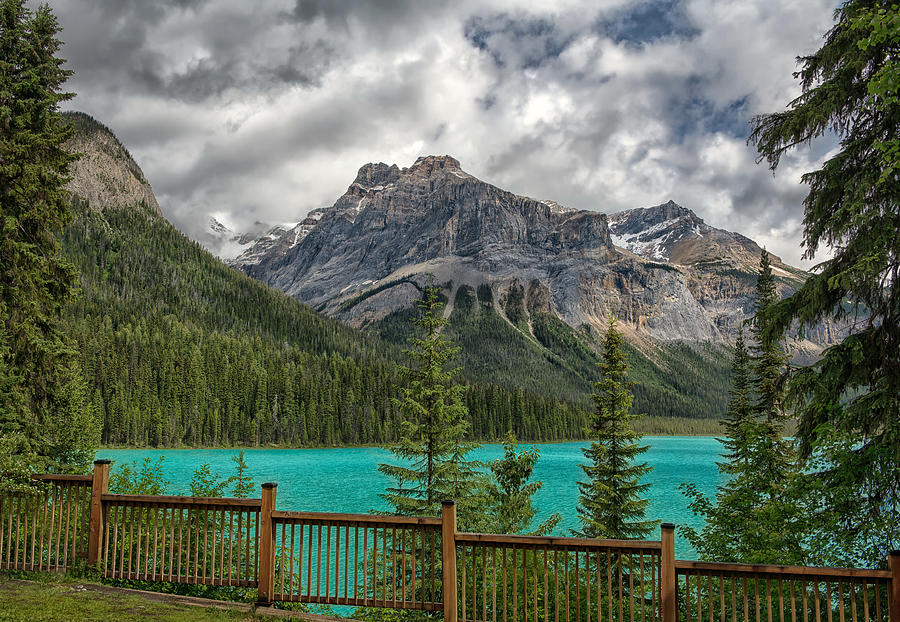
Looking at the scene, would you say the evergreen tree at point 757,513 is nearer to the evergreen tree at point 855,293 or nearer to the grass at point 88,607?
the evergreen tree at point 855,293

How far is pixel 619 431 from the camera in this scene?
18.6 m

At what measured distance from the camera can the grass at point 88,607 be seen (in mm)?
7383

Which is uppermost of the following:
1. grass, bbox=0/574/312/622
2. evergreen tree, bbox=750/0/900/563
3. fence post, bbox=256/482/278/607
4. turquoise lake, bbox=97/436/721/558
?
evergreen tree, bbox=750/0/900/563

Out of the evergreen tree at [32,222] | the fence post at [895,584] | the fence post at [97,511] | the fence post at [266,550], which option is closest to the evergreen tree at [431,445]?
the fence post at [266,550]

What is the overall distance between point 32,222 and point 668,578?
52.1 feet

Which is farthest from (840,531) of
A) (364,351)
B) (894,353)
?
(364,351)

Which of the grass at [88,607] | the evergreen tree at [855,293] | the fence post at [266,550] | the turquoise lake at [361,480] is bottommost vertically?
the turquoise lake at [361,480]

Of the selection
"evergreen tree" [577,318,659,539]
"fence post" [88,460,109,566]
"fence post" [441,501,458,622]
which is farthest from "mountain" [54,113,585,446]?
"fence post" [441,501,458,622]

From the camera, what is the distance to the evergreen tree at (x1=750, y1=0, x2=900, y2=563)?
8258 mm

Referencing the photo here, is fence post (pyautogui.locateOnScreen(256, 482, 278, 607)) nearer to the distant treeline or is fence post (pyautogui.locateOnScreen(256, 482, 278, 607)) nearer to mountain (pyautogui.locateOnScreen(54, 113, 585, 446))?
mountain (pyautogui.locateOnScreen(54, 113, 585, 446))

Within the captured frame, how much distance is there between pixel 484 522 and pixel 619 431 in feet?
18.7

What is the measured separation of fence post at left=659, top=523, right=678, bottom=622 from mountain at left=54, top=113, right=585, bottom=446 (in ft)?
253

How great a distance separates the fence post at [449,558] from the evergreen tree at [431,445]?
6.96 metres

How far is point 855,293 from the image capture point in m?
8.66
